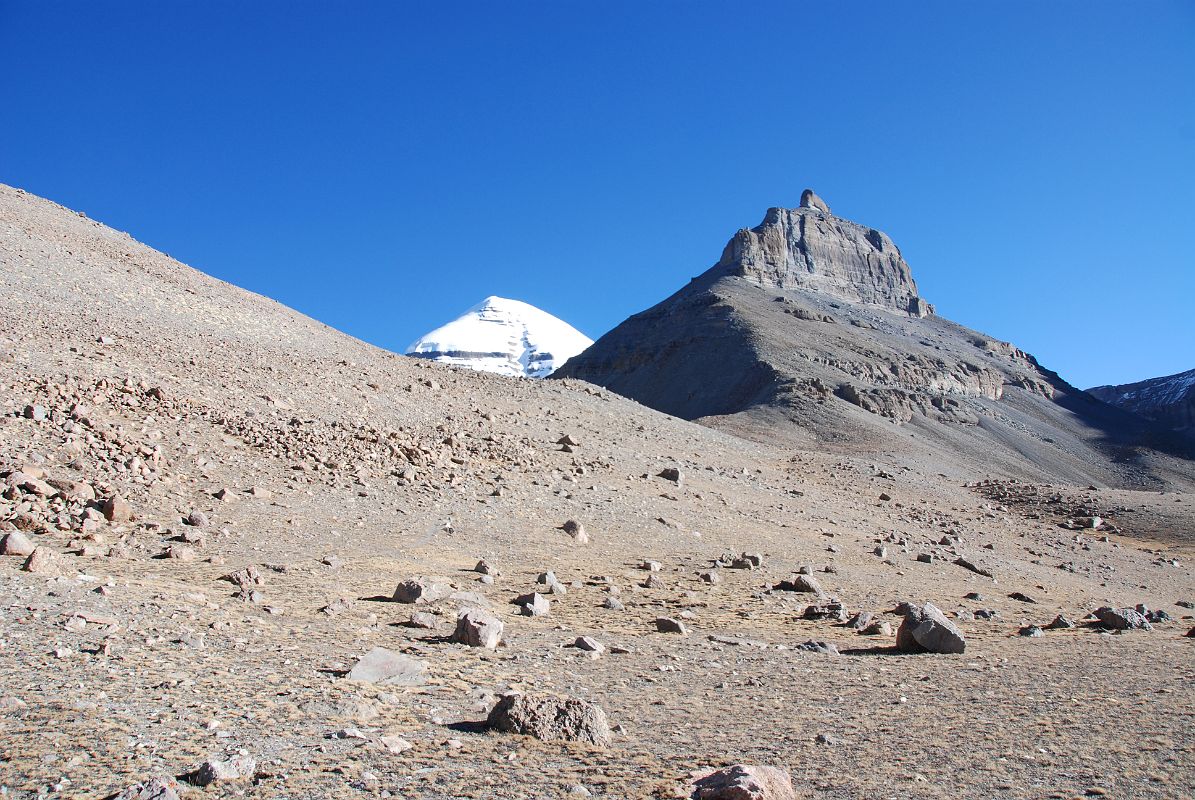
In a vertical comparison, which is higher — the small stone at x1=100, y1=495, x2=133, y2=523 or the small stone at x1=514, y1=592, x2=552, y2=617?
the small stone at x1=100, y1=495, x2=133, y2=523

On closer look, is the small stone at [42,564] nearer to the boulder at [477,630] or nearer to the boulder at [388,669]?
the boulder at [388,669]

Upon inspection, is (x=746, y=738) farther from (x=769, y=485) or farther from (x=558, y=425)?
(x=769, y=485)

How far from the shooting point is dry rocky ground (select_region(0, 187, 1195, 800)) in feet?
15.0

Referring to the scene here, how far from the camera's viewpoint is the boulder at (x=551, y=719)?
16.0 feet

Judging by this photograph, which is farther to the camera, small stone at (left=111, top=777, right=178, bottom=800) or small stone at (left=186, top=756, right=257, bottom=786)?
small stone at (left=186, top=756, right=257, bottom=786)

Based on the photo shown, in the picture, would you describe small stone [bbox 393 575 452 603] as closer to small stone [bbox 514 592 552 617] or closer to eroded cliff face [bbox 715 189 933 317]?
small stone [bbox 514 592 552 617]

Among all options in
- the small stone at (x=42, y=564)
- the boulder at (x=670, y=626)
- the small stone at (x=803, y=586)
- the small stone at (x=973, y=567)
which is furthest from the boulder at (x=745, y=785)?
the small stone at (x=973, y=567)

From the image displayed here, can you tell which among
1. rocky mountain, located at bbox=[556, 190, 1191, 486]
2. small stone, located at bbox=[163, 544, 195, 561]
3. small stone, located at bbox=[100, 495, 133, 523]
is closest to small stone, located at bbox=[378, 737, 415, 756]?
small stone, located at bbox=[163, 544, 195, 561]

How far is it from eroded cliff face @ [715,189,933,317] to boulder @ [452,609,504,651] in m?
107

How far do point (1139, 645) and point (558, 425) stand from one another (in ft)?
50.1

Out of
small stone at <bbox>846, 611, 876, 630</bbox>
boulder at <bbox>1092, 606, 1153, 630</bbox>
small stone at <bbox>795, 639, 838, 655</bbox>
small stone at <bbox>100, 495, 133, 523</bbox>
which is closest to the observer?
small stone at <bbox>795, 639, 838, 655</bbox>

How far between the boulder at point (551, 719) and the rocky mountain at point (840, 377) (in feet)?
147

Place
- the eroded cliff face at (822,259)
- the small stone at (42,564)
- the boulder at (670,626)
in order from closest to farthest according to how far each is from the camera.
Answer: the small stone at (42,564), the boulder at (670,626), the eroded cliff face at (822,259)

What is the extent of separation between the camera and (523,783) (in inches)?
167
